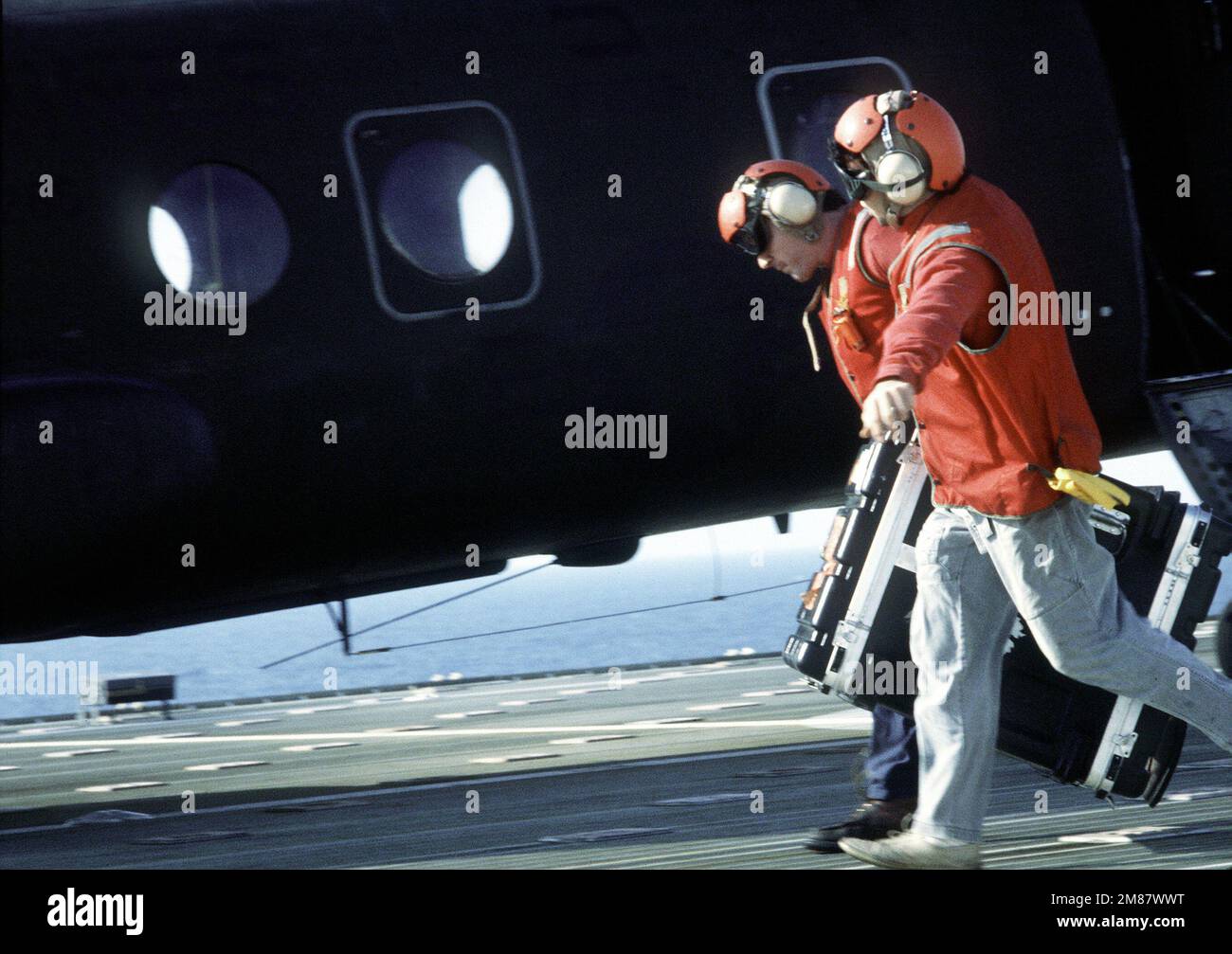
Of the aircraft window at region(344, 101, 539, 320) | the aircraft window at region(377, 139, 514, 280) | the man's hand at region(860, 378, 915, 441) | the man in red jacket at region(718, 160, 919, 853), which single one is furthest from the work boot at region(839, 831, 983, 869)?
the aircraft window at region(377, 139, 514, 280)

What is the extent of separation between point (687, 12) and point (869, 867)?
144 inches

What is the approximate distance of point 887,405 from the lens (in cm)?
404

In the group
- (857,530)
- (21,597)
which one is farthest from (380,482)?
(857,530)

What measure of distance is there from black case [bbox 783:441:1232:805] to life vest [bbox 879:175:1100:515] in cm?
73

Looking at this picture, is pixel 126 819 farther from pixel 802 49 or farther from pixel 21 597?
pixel 802 49

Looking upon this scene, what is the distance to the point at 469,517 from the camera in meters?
6.88

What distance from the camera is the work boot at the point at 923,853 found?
191 inches

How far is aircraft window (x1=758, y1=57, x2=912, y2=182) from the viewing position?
278 inches

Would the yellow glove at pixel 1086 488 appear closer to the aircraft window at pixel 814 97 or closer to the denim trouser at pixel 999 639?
the denim trouser at pixel 999 639

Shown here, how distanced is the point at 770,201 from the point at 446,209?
71.3 inches

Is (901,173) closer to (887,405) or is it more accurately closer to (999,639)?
(887,405)
